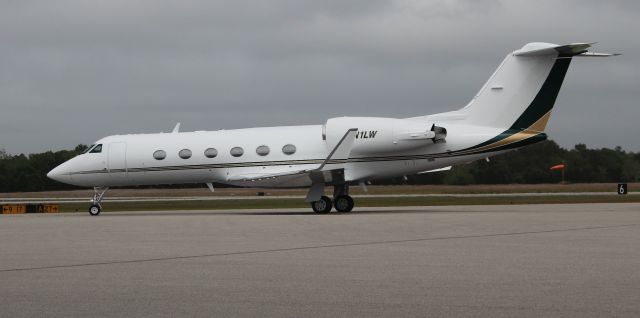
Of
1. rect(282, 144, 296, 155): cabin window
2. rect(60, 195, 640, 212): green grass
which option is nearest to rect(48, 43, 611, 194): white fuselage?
rect(282, 144, 296, 155): cabin window

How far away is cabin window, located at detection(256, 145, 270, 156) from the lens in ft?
96.5

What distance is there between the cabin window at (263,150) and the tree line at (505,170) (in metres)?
46.3

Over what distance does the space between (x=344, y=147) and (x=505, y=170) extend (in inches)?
2211

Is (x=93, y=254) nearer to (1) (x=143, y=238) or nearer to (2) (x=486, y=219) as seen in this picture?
(1) (x=143, y=238)

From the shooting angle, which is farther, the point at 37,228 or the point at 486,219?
the point at 486,219

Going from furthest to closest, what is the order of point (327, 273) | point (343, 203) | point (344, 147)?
point (343, 203)
point (344, 147)
point (327, 273)

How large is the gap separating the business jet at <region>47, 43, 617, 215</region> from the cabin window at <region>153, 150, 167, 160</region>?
0.04m

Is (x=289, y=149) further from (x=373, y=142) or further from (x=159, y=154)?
(x=159, y=154)

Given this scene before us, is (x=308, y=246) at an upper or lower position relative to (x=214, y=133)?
lower

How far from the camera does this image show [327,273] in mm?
10609

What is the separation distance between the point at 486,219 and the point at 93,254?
12676 millimetres

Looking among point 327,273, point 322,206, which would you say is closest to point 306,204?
point 322,206

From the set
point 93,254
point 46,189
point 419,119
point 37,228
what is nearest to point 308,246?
point 93,254

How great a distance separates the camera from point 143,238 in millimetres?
17172
